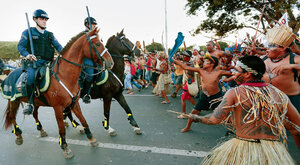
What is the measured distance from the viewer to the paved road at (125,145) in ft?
9.93

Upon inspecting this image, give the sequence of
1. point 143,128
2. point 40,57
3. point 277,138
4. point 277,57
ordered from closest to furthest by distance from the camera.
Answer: point 277,138, point 277,57, point 40,57, point 143,128

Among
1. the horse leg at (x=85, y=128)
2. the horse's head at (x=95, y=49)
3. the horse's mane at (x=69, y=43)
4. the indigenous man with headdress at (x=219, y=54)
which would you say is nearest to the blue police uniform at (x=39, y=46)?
the horse's mane at (x=69, y=43)

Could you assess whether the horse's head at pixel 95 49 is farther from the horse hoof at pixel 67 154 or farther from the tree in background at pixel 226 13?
the tree in background at pixel 226 13

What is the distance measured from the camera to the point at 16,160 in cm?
313

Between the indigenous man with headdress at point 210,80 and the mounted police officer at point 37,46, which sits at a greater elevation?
the mounted police officer at point 37,46

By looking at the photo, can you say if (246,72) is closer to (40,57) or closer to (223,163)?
(223,163)

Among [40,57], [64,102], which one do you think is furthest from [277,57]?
[40,57]

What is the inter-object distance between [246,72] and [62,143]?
10.4 ft

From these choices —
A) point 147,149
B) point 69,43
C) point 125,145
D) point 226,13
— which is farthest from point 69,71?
point 226,13

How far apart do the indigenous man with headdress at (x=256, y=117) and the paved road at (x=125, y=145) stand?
0.96 m

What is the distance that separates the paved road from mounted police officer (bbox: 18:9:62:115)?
935mm

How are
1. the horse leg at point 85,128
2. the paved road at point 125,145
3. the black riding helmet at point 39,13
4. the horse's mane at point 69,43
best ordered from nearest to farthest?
the paved road at point 125,145 < the black riding helmet at point 39,13 < the horse's mane at point 69,43 < the horse leg at point 85,128

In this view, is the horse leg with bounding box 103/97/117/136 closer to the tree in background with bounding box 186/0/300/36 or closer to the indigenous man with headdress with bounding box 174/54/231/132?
the indigenous man with headdress with bounding box 174/54/231/132

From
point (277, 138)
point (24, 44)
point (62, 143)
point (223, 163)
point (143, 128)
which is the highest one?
point (24, 44)
